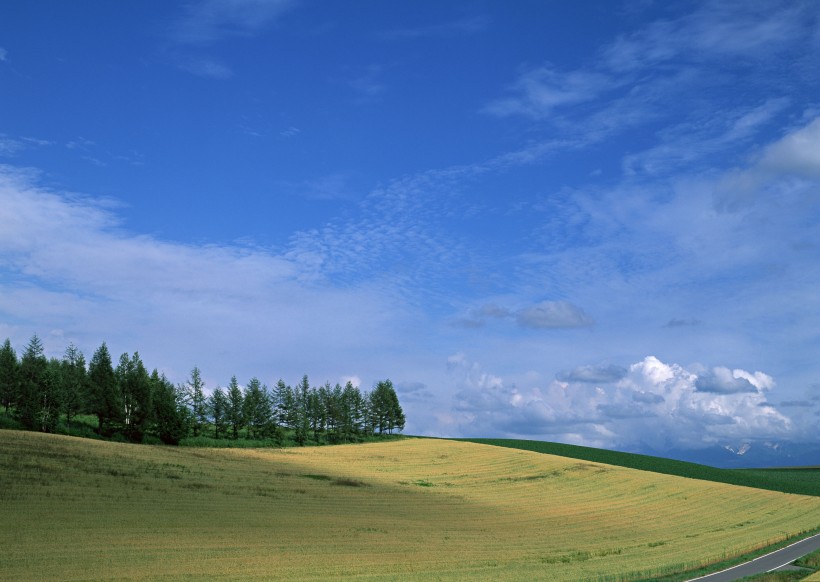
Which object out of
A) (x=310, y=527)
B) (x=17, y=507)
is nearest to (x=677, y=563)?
(x=310, y=527)

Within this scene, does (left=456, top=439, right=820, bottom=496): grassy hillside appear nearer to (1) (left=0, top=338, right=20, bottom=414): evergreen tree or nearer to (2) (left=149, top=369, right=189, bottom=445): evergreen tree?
(2) (left=149, top=369, right=189, bottom=445): evergreen tree

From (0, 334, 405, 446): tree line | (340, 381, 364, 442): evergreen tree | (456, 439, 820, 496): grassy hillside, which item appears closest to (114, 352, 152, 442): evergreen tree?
(0, 334, 405, 446): tree line

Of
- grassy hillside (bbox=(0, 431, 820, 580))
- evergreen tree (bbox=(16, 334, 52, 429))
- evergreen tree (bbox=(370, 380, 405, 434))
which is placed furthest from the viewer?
evergreen tree (bbox=(370, 380, 405, 434))

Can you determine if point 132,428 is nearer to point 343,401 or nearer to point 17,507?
point 343,401

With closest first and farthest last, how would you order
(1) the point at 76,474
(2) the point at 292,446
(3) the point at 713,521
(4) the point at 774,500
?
(1) the point at 76,474 < (3) the point at 713,521 < (4) the point at 774,500 < (2) the point at 292,446

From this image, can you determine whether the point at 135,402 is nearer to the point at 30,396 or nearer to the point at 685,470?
the point at 30,396

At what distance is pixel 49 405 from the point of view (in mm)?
91375

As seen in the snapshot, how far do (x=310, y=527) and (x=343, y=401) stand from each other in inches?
3453

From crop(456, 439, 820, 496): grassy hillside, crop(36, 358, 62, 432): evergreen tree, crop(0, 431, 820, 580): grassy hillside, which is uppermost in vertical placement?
crop(36, 358, 62, 432): evergreen tree

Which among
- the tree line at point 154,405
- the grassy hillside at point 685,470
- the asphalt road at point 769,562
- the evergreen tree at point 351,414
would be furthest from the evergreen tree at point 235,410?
the asphalt road at point 769,562

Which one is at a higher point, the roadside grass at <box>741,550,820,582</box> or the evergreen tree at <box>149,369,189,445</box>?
the evergreen tree at <box>149,369,189,445</box>

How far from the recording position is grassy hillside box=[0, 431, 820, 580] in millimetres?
33781

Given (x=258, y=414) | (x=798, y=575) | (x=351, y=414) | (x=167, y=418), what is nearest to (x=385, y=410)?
(x=351, y=414)

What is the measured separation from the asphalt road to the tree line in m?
77.6
